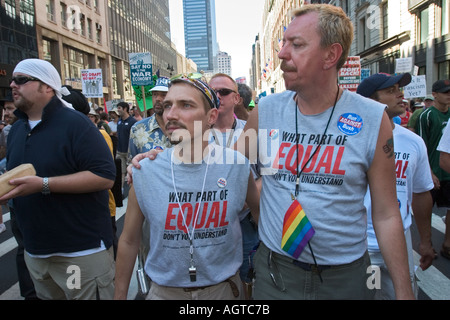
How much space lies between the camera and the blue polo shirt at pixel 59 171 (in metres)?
2.57

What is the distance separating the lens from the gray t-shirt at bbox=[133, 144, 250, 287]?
6.37 ft

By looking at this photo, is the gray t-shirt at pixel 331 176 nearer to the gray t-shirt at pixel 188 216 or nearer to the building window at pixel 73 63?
the gray t-shirt at pixel 188 216

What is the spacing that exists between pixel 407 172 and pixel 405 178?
5 cm

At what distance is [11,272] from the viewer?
16.0 feet

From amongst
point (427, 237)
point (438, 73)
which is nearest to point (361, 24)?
point (438, 73)

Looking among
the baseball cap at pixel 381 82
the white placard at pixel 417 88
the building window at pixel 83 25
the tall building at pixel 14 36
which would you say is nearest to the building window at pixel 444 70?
the white placard at pixel 417 88

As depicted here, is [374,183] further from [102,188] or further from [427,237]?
[102,188]

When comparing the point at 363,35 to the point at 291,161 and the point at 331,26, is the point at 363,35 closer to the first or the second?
the point at 331,26

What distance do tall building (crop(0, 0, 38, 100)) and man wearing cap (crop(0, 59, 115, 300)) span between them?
83.7 feet

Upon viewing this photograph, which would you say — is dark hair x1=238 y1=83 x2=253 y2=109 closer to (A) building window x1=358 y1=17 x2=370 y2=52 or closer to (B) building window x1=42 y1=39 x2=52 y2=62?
(A) building window x1=358 y1=17 x2=370 y2=52

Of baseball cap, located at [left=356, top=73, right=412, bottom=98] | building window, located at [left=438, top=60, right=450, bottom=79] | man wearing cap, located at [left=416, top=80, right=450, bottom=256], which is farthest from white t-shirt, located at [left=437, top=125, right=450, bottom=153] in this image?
building window, located at [left=438, top=60, right=450, bottom=79]

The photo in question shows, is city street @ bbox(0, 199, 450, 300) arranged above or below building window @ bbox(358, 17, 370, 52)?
below

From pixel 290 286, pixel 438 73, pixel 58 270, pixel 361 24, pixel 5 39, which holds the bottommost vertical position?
pixel 58 270

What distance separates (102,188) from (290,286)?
167 centimetres
